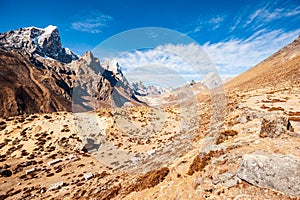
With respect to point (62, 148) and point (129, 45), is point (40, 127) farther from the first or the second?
point (129, 45)

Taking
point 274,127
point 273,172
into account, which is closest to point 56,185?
point 273,172

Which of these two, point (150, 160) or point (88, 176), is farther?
point (150, 160)

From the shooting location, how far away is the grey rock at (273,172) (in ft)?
26.4

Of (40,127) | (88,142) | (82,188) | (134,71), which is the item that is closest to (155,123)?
(88,142)

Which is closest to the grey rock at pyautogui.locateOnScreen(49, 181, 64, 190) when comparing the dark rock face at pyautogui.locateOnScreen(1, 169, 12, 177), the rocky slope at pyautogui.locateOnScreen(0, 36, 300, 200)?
the rocky slope at pyautogui.locateOnScreen(0, 36, 300, 200)

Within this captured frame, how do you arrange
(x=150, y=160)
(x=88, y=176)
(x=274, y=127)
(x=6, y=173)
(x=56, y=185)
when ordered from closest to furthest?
(x=274, y=127), (x=56, y=185), (x=88, y=176), (x=150, y=160), (x=6, y=173)

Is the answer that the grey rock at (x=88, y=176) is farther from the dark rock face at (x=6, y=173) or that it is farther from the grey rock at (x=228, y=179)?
the grey rock at (x=228, y=179)

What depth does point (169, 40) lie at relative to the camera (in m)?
22.9

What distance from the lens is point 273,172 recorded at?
866 centimetres

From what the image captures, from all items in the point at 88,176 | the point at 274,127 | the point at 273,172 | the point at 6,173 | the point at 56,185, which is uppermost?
the point at 274,127

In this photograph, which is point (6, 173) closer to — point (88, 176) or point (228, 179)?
point (88, 176)

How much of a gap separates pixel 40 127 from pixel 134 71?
76.7ft

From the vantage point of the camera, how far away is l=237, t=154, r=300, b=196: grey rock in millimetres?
8047

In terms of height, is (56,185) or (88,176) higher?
(88,176)
